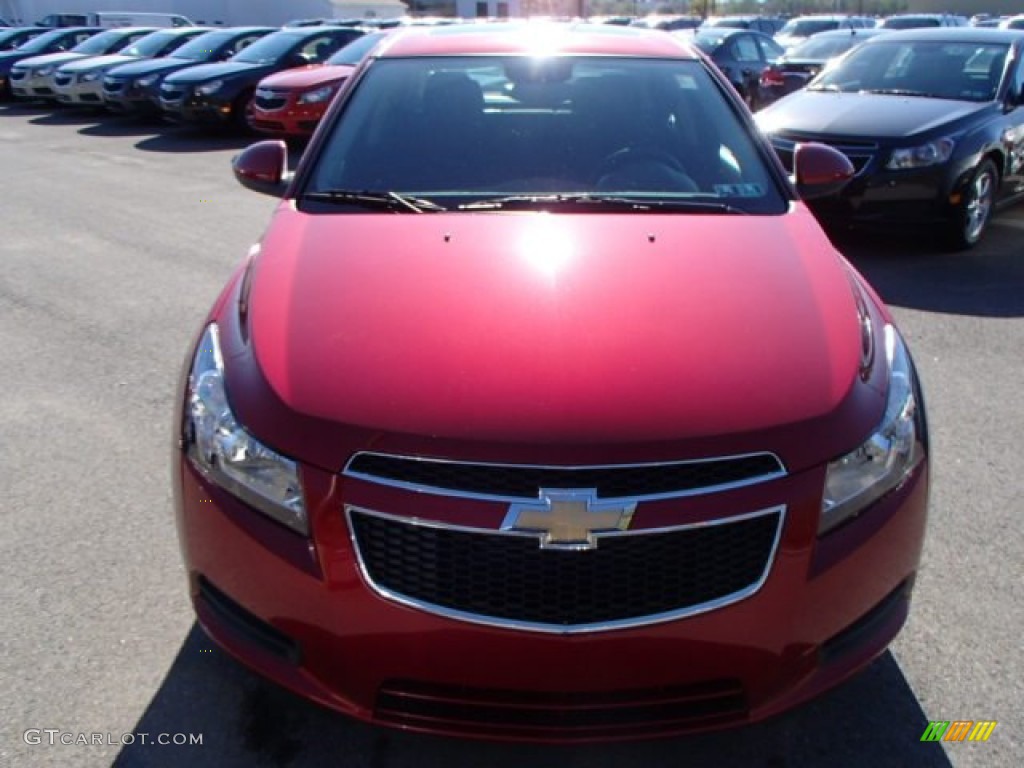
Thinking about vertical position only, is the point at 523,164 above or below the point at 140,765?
above

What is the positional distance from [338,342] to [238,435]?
33 cm

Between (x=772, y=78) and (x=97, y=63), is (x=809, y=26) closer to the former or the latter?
(x=772, y=78)

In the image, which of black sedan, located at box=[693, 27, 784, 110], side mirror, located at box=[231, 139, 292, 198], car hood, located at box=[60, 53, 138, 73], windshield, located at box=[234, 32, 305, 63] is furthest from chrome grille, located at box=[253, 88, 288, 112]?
side mirror, located at box=[231, 139, 292, 198]

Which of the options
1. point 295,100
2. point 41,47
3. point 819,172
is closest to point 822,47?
point 295,100

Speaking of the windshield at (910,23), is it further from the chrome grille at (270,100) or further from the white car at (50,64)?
the white car at (50,64)

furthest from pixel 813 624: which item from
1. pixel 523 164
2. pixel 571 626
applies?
pixel 523 164

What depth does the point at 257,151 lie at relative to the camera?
3.97m

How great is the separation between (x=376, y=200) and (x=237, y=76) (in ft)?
43.6

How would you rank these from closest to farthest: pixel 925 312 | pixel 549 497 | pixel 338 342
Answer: pixel 549 497
pixel 338 342
pixel 925 312

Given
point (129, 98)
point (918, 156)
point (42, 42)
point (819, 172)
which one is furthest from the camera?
point (42, 42)

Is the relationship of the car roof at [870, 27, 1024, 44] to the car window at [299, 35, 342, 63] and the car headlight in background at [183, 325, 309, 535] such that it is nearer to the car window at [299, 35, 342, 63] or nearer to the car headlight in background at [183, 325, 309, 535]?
the car headlight in background at [183, 325, 309, 535]

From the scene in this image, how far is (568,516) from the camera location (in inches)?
78.2

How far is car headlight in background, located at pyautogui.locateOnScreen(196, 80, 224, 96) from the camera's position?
1502cm

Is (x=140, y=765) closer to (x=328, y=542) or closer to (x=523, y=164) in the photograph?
(x=328, y=542)
